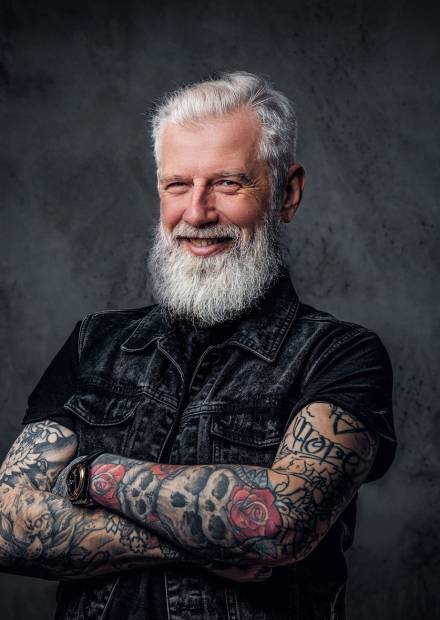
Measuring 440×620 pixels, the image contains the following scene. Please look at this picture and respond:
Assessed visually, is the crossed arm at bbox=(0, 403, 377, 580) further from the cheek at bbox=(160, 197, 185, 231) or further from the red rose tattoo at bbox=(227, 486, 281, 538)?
the cheek at bbox=(160, 197, 185, 231)

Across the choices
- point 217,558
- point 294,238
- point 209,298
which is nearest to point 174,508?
point 217,558

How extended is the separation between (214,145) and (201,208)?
0.20 m

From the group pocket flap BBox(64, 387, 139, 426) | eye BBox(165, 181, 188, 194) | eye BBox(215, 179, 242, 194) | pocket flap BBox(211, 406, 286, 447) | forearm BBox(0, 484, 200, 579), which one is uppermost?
eye BBox(215, 179, 242, 194)

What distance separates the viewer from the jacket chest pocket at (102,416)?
266cm

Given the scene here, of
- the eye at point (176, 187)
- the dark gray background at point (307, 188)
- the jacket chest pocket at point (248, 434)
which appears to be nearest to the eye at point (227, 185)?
the eye at point (176, 187)

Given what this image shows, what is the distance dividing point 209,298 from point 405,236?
2091 mm

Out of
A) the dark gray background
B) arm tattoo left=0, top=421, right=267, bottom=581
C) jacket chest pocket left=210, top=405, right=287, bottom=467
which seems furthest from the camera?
the dark gray background

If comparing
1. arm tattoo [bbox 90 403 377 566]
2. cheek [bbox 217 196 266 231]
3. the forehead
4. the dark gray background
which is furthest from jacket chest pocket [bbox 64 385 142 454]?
the dark gray background

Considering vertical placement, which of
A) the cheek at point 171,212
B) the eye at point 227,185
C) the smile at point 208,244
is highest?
the eye at point 227,185

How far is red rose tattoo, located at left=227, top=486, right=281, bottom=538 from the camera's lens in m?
2.17

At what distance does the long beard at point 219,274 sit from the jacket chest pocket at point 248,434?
15.6 inches

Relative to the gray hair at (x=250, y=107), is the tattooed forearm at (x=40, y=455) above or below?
below

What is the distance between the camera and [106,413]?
2709mm

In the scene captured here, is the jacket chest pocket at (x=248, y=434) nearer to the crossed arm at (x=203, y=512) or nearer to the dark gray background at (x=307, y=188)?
the crossed arm at (x=203, y=512)
